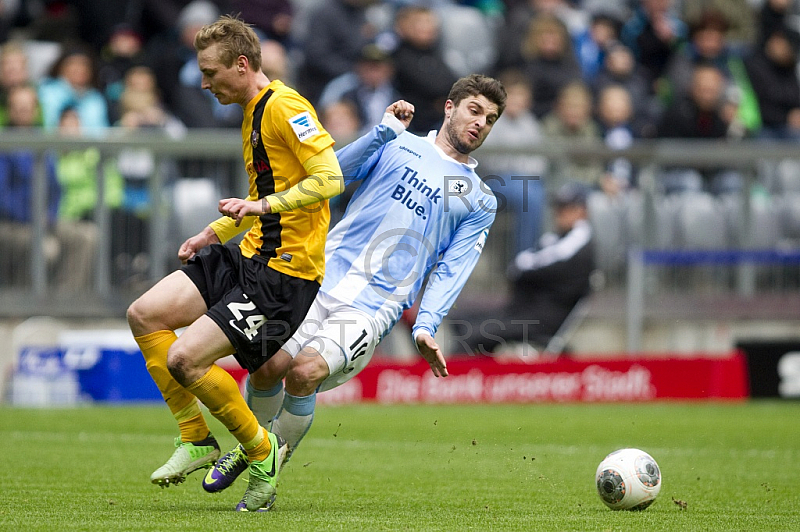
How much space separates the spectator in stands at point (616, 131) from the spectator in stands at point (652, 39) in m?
1.92

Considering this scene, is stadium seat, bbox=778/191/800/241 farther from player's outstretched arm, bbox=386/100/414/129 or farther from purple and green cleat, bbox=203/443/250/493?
purple and green cleat, bbox=203/443/250/493

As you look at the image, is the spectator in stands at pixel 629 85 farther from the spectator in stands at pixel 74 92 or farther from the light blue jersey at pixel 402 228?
the light blue jersey at pixel 402 228

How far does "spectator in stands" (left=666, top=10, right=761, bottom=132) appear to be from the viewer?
17000 mm

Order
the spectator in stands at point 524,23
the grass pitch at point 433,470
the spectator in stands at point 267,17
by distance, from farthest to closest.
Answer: the spectator in stands at point 524,23 → the spectator in stands at point 267,17 → the grass pitch at point 433,470

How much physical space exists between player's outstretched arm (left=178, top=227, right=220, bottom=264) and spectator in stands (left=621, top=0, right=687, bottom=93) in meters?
12.0

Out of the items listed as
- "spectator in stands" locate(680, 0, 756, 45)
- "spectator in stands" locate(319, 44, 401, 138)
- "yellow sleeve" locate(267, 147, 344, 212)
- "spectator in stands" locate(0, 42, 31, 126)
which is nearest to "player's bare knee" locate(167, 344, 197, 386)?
"yellow sleeve" locate(267, 147, 344, 212)

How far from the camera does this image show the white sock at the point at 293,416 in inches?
264

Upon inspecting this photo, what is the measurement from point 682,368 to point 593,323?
1.09 meters

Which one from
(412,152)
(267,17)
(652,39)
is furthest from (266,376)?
(652,39)

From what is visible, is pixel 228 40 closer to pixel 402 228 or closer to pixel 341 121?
pixel 402 228

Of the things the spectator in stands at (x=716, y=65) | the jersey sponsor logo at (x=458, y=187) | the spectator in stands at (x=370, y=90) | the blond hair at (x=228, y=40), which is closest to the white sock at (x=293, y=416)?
the jersey sponsor logo at (x=458, y=187)

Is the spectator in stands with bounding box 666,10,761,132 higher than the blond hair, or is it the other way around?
the blond hair

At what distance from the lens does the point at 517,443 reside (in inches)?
394

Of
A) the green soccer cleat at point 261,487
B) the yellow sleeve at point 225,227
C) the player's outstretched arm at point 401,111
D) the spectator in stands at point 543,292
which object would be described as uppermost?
the player's outstretched arm at point 401,111
